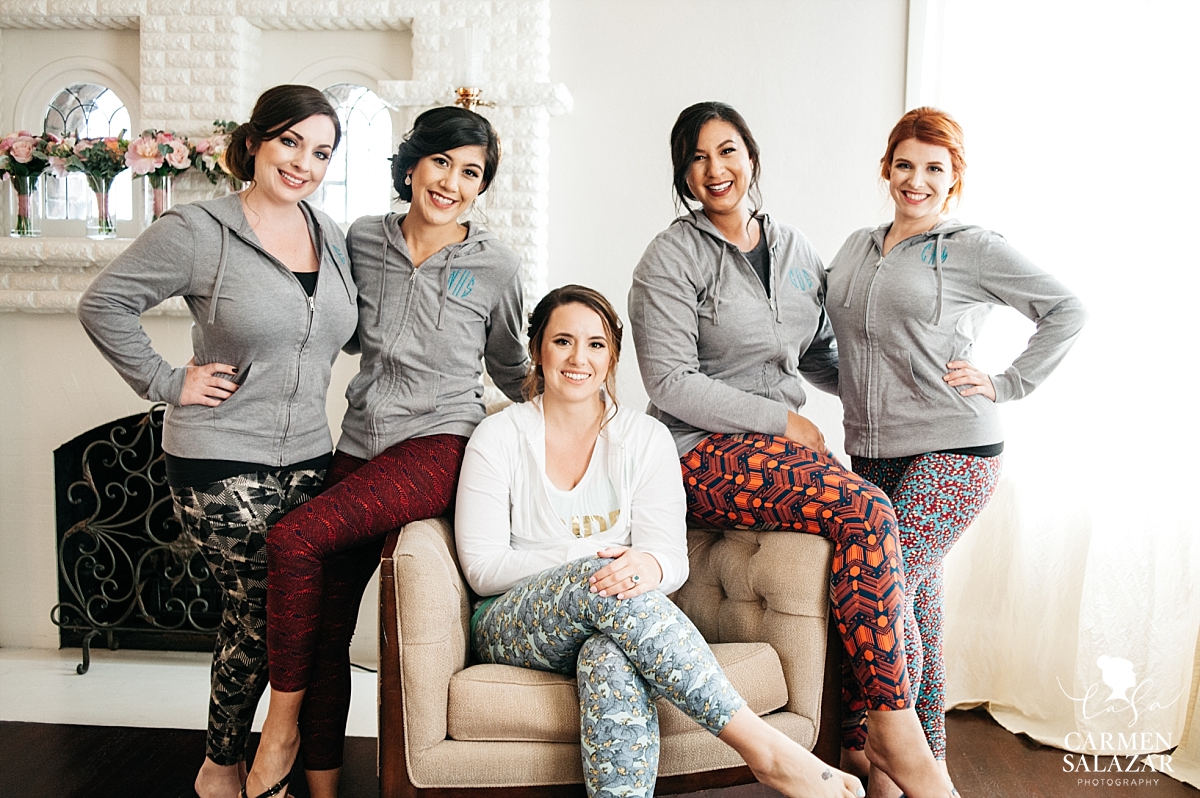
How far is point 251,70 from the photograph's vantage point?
133 inches

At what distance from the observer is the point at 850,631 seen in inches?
78.2

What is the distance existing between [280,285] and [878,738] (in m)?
1.56

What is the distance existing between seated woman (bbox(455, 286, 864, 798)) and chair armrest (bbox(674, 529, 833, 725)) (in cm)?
18

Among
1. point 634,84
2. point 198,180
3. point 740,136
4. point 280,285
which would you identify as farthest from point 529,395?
point 198,180

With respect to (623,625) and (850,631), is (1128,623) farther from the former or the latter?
(623,625)

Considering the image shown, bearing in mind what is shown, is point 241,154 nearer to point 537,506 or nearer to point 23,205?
point 537,506

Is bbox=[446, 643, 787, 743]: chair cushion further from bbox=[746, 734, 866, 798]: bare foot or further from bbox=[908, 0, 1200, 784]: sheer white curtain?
bbox=[908, 0, 1200, 784]: sheer white curtain

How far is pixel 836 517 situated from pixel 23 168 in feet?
9.56

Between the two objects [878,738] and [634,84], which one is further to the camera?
[634,84]

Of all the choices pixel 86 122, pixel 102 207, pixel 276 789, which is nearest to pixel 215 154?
pixel 102 207

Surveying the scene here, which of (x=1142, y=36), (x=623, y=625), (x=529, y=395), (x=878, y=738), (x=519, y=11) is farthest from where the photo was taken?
(x=519, y=11)

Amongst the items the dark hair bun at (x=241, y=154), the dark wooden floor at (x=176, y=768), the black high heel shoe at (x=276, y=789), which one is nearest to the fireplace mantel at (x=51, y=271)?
the dark hair bun at (x=241, y=154)

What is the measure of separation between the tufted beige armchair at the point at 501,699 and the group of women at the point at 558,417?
82mm

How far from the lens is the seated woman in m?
1.76
